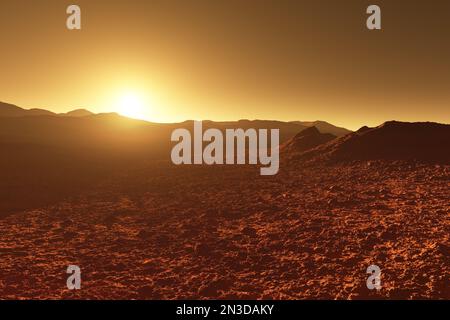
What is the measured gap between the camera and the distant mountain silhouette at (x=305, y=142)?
27.7 m

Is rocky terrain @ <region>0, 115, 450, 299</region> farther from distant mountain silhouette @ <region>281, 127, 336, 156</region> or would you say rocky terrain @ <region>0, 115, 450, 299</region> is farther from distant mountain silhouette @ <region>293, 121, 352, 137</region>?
distant mountain silhouette @ <region>293, 121, 352, 137</region>

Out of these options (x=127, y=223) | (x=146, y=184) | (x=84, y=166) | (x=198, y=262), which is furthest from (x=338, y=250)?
(x=84, y=166)

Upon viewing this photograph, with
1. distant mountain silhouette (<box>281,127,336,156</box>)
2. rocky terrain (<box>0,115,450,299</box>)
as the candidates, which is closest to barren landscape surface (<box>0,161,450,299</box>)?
rocky terrain (<box>0,115,450,299</box>)

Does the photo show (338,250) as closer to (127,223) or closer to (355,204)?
(355,204)

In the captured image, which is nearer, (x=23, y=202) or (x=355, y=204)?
(x=355, y=204)

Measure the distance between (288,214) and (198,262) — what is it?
16.2 feet

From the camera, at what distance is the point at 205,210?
1528 centimetres

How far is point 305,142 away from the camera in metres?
28.7

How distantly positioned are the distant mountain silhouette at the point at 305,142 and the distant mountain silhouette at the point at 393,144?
8.89 ft

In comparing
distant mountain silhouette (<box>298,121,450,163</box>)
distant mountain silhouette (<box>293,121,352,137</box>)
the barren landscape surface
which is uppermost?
distant mountain silhouette (<box>293,121,352,137</box>)

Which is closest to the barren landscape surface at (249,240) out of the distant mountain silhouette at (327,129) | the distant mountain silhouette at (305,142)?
the distant mountain silhouette at (305,142)

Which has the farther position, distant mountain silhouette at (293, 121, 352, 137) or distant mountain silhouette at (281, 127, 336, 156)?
distant mountain silhouette at (293, 121, 352, 137)

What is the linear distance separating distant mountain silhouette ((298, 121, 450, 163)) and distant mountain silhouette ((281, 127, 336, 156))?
107 inches

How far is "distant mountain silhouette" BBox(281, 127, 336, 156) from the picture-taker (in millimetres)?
27719
